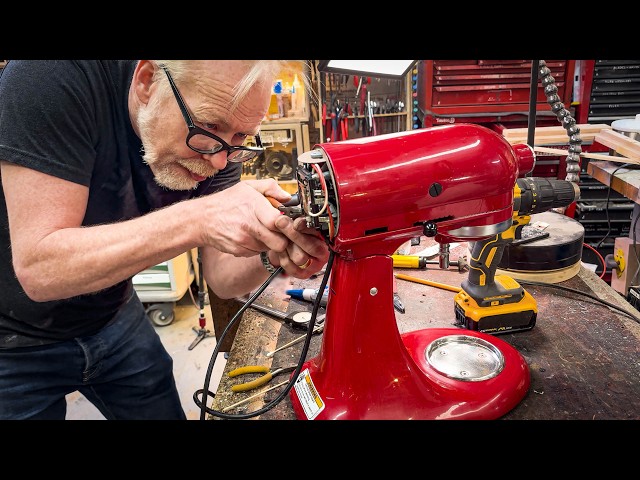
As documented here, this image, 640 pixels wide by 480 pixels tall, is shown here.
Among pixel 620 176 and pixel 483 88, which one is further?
pixel 483 88

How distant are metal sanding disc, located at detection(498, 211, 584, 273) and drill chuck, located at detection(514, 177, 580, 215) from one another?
0.22 meters

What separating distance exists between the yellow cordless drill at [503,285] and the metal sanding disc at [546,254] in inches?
6.5

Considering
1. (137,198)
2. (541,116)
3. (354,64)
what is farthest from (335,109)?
(137,198)

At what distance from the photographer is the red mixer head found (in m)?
0.71

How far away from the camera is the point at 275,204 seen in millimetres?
862

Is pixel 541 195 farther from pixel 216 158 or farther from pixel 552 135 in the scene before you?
pixel 552 135

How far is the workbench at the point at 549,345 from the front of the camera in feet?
2.79

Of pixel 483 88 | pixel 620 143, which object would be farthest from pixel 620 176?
pixel 483 88

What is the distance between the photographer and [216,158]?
1.00 m

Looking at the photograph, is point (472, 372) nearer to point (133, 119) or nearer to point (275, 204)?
point (275, 204)

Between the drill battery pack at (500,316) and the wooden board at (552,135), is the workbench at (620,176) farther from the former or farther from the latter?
the drill battery pack at (500,316)

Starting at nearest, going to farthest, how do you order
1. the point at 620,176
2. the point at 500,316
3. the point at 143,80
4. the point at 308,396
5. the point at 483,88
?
the point at 308,396
the point at 143,80
the point at 500,316
the point at 620,176
the point at 483,88

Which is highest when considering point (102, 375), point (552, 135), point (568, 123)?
point (568, 123)

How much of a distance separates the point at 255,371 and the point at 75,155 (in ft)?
1.71
